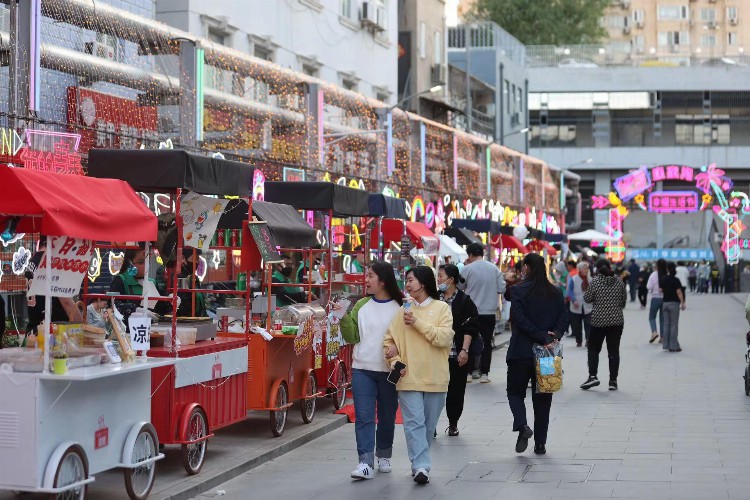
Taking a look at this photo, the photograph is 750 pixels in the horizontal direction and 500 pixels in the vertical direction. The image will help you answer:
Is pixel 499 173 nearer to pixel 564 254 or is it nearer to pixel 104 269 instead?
pixel 564 254

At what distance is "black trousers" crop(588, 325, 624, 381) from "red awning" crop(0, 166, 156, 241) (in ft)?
29.1

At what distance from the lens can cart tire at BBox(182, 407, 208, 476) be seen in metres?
9.66

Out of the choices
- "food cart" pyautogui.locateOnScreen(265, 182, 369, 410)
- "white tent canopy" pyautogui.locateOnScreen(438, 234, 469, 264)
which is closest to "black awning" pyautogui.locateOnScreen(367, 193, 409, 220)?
"food cart" pyautogui.locateOnScreen(265, 182, 369, 410)

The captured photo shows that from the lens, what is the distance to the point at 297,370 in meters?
12.7

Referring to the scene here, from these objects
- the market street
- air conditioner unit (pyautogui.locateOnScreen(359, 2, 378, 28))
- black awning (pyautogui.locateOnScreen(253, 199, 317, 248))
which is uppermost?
air conditioner unit (pyautogui.locateOnScreen(359, 2, 378, 28))

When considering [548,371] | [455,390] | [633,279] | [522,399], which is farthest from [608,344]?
[633,279]

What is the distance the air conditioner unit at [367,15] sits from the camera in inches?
1277

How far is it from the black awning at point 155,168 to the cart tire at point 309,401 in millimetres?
3339

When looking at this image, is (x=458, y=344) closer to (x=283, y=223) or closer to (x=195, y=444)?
(x=283, y=223)

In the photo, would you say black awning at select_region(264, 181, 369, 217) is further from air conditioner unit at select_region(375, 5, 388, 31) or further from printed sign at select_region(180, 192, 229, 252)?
air conditioner unit at select_region(375, 5, 388, 31)

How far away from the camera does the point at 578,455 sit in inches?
433

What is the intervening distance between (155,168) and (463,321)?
11.9 ft

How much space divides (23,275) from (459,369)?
4.98 metres

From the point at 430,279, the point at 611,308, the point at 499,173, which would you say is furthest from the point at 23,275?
the point at 499,173
